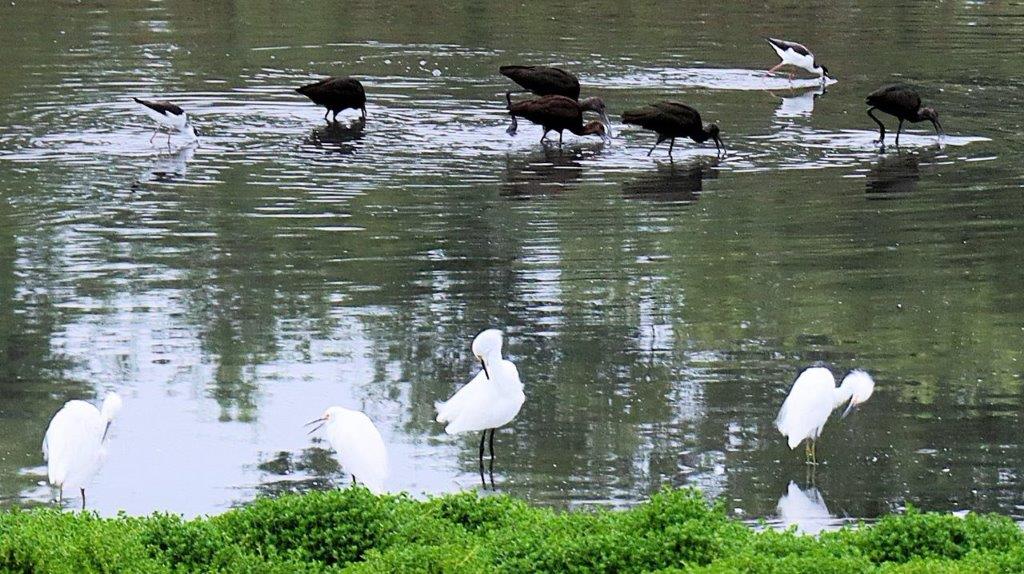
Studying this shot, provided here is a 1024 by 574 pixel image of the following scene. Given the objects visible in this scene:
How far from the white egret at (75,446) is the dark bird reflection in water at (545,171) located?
28.5 ft

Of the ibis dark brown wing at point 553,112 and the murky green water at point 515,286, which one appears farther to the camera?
the ibis dark brown wing at point 553,112

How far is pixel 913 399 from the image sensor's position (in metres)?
10.2

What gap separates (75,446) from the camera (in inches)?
318

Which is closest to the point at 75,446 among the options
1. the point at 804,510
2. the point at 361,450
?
the point at 361,450

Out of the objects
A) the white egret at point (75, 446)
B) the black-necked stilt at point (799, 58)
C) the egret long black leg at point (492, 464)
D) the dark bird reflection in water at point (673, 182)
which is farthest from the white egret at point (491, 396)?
the black-necked stilt at point (799, 58)

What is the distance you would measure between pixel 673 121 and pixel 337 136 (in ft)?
13.3

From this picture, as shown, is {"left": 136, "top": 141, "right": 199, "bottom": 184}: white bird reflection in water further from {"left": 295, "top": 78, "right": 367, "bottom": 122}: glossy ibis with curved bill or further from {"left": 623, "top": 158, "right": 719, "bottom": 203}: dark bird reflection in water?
{"left": 623, "top": 158, "right": 719, "bottom": 203}: dark bird reflection in water

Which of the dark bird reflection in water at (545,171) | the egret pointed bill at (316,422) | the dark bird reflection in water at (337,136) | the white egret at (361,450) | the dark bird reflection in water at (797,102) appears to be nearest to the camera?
the white egret at (361,450)

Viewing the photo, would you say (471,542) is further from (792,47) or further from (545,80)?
(792,47)

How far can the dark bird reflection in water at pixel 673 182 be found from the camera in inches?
662

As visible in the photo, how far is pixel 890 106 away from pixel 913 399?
10398mm

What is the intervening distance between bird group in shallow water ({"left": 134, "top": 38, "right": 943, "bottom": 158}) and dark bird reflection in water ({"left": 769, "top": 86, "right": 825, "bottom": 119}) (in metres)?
1.95

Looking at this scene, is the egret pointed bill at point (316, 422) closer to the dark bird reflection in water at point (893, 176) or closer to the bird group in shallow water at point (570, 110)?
the dark bird reflection in water at point (893, 176)

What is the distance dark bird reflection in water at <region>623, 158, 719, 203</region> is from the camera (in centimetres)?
1681
